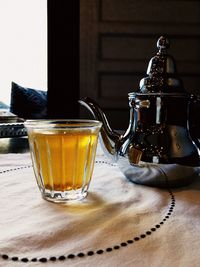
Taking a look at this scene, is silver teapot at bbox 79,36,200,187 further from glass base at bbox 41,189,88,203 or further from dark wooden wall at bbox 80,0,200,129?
dark wooden wall at bbox 80,0,200,129

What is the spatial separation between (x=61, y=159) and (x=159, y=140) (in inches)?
5.6

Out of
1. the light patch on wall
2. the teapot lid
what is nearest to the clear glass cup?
the teapot lid

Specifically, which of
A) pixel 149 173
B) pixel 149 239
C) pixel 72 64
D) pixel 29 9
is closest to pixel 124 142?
pixel 149 173

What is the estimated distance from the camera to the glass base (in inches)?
15.6

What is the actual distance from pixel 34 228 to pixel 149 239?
0.11 m

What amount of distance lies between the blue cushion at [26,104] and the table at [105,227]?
1.90m

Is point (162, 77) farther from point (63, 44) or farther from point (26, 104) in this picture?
point (26, 104)

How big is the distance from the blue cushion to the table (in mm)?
1896

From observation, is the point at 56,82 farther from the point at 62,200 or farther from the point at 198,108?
the point at 62,200

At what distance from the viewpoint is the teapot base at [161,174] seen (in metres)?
0.45

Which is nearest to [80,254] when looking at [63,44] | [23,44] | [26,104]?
[63,44]

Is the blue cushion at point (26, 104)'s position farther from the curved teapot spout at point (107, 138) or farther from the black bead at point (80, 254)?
the black bead at point (80, 254)

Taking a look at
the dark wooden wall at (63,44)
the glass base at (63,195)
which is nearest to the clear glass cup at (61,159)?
the glass base at (63,195)

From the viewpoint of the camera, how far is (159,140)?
464 mm
